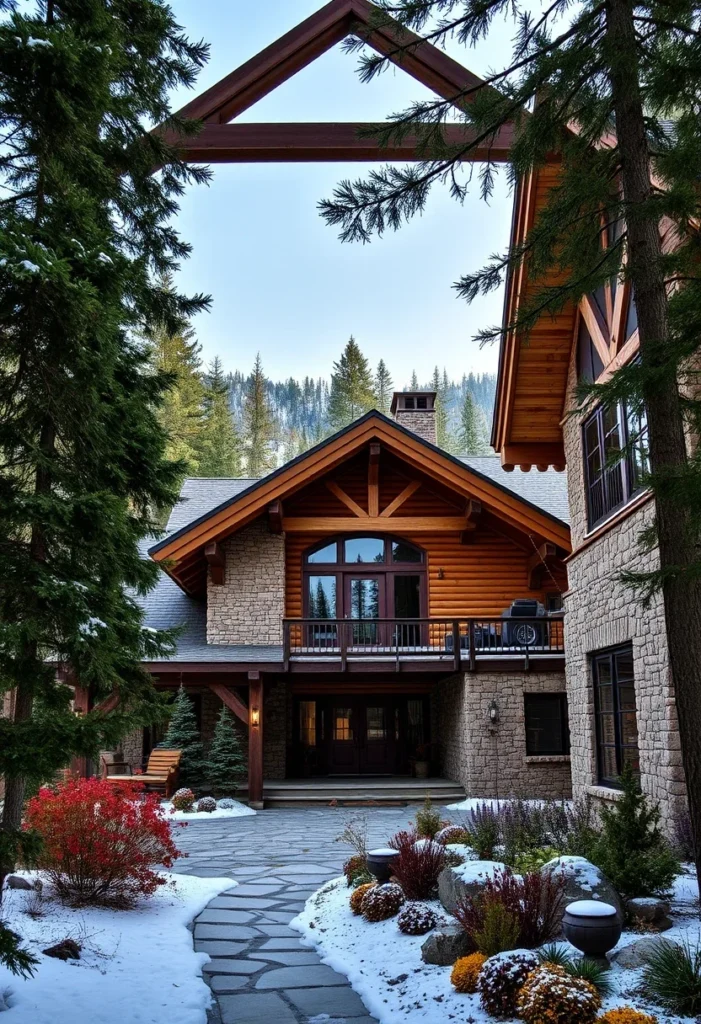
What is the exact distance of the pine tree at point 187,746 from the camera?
54.4 ft

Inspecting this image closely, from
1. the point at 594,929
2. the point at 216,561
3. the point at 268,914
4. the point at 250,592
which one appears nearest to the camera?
the point at 594,929

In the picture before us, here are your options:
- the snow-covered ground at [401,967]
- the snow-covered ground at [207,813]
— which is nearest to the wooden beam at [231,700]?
the snow-covered ground at [207,813]

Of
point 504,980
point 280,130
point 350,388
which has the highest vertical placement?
point 350,388

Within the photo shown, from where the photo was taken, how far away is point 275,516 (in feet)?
59.5

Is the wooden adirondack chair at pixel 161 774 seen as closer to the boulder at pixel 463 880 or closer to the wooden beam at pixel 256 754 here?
the wooden beam at pixel 256 754

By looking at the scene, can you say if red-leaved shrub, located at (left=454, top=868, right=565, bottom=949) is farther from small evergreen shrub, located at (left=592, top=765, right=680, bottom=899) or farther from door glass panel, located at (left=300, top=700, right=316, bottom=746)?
door glass panel, located at (left=300, top=700, right=316, bottom=746)

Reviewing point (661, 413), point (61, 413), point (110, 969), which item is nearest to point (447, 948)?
point (110, 969)

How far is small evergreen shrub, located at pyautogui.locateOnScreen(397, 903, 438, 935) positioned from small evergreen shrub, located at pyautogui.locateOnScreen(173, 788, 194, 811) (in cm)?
949

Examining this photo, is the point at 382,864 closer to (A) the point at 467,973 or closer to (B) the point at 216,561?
(A) the point at 467,973

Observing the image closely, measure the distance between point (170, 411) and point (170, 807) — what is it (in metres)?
24.7

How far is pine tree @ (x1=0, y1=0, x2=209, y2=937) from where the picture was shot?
466 centimetres

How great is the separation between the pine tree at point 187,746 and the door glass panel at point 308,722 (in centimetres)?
301

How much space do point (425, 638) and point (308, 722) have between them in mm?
3414

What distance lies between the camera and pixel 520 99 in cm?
577
